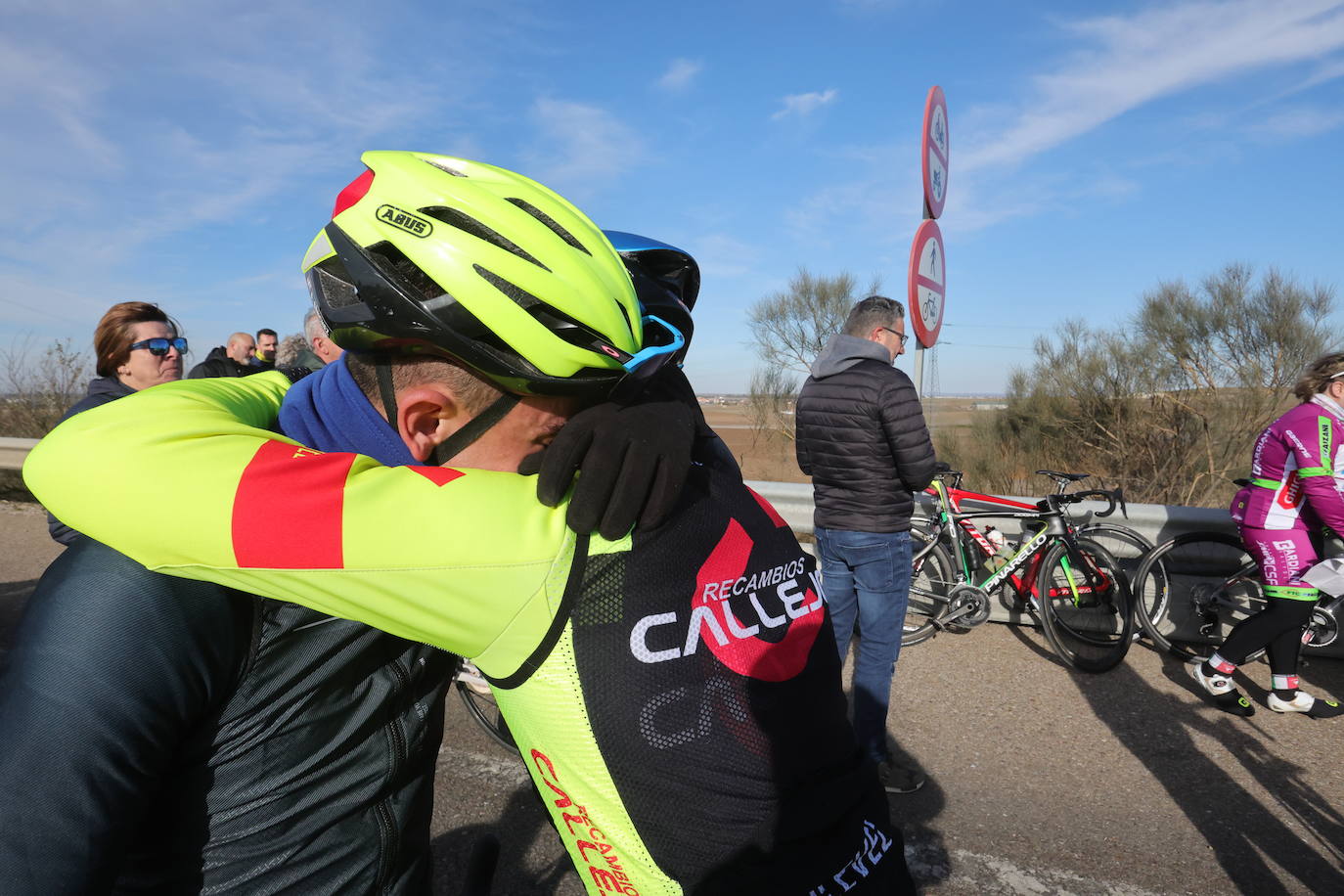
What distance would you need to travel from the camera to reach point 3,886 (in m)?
0.81

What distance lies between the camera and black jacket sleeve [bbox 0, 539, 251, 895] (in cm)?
81

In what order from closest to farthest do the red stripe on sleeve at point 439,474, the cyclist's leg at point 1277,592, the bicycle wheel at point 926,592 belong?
1. the red stripe on sleeve at point 439,474
2. the cyclist's leg at point 1277,592
3. the bicycle wheel at point 926,592

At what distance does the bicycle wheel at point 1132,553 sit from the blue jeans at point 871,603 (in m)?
2.29

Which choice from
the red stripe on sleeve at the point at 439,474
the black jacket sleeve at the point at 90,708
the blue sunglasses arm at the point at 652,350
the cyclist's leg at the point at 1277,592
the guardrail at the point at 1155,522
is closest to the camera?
the black jacket sleeve at the point at 90,708

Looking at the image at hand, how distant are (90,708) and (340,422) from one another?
0.48 meters

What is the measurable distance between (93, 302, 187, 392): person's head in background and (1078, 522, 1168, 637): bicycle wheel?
6.28m

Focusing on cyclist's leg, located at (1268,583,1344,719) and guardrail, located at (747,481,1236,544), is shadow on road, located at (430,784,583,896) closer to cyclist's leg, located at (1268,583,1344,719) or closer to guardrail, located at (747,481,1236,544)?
guardrail, located at (747,481,1236,544)

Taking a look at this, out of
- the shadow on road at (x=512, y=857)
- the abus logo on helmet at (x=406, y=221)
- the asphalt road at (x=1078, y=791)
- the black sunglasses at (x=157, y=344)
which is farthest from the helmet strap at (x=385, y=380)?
the black sunglasses at (x=157, y=344)

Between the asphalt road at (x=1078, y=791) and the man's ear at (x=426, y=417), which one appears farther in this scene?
the asphalt road at (x=1078, y=791)

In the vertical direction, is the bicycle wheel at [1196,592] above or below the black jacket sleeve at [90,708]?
below

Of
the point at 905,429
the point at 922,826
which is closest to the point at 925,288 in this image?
the point at 905,429

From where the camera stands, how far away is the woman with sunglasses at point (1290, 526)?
4441 millimetres

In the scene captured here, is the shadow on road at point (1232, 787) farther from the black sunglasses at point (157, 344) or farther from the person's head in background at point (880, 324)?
the black sunglasses at point (157, 344)

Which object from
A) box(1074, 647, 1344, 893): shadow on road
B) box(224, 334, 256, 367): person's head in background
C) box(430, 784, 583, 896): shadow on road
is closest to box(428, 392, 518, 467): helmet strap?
box(430, 784, 583, 896): shadow on road
